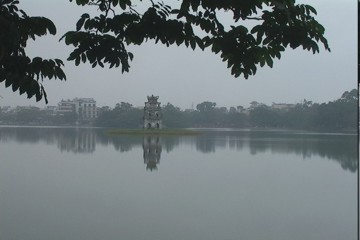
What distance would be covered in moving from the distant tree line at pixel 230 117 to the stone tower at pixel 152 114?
156 inches

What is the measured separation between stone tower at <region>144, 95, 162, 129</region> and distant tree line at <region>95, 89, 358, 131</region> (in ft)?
14.1

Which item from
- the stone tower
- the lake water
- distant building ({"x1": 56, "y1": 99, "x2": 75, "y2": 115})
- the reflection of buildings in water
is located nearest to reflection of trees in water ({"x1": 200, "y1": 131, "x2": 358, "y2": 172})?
the lake water

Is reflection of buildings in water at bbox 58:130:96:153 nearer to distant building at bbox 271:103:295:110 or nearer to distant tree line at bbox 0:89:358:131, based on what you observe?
distant tree line at bbox 0:89:358:131

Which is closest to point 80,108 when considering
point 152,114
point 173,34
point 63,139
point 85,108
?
point 85,108

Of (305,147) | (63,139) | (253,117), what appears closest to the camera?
(305,147)

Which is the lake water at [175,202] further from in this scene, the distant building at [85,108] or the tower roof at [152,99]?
the distant building at [85,108]

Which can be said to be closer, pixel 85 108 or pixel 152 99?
pixel 152 99

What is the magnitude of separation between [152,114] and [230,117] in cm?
1476

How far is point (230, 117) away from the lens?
118 ft

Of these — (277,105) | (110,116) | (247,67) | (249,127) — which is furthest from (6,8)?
(277,105)

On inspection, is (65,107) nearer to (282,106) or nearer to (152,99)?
(152,99)

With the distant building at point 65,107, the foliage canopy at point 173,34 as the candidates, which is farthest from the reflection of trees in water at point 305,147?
the distant building at point 65,107

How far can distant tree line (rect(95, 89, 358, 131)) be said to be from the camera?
2764cm

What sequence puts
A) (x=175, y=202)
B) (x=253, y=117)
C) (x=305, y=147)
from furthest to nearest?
(x=253, y=117), (x=305, y=147), (x=175, y=202)
